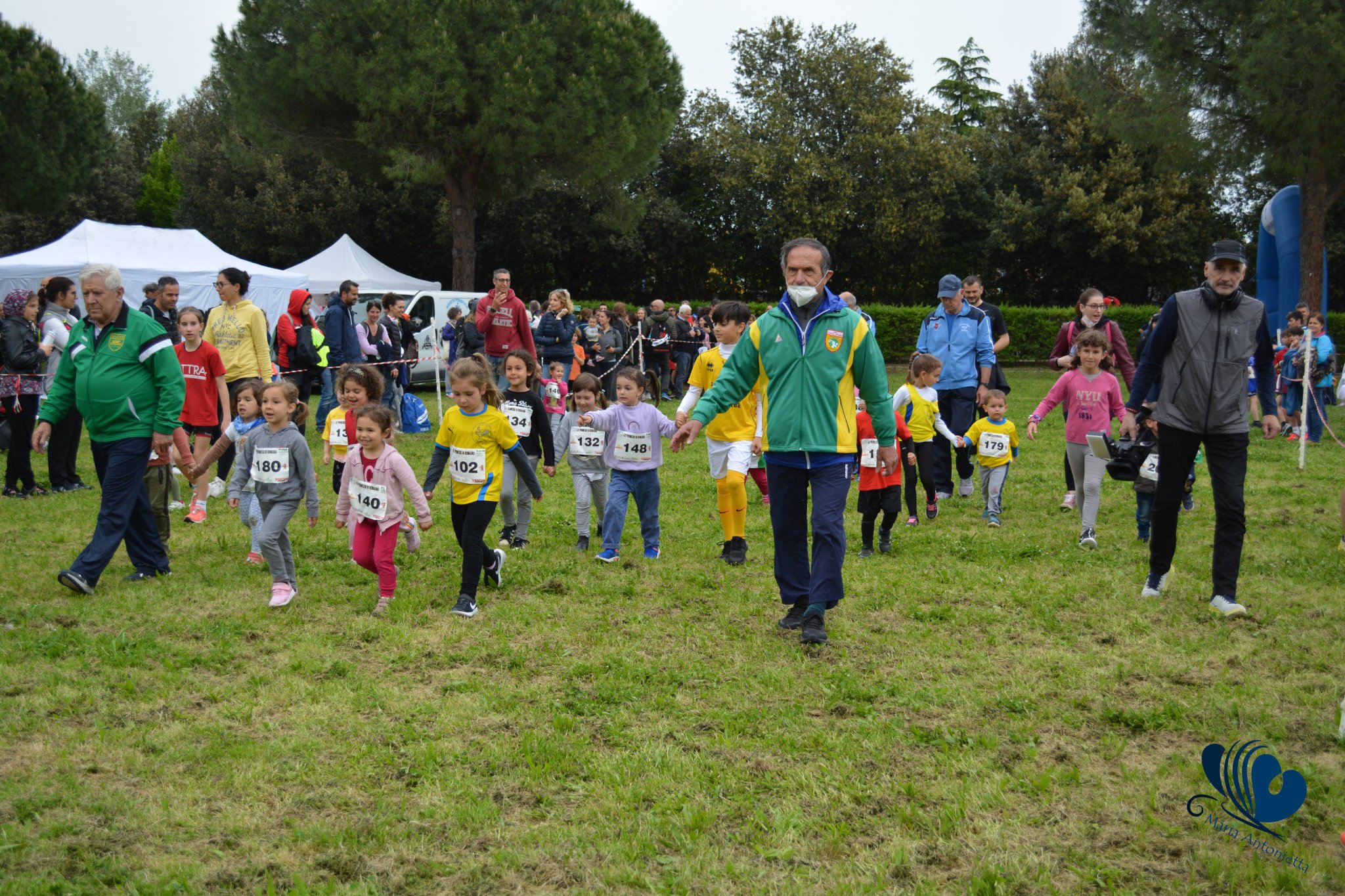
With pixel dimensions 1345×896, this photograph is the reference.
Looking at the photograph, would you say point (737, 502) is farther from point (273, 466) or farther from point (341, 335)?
point (341, 335)

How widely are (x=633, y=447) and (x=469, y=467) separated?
1.52 metres

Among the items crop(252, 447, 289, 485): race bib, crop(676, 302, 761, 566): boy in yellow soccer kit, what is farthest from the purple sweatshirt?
crop(252, 447, 289, 485): race bib

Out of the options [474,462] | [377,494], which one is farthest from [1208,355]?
[377,494]

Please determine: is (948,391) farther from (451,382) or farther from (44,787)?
(44,787)

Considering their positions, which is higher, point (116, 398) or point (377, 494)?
point (116, 398)

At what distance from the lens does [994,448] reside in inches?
375

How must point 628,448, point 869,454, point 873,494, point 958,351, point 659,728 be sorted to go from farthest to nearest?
point 958,351 < point 873,494 < point 869,454 < point 628,448 < point 659,728

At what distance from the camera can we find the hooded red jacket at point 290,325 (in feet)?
45.1

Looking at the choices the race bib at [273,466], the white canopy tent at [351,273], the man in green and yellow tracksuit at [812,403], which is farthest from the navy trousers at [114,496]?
the white canopy tent at [351,273]

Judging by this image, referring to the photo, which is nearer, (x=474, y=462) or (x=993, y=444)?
(x=474, y=462)

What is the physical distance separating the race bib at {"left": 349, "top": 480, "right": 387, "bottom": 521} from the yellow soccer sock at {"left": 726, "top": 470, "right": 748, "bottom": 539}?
255 cm

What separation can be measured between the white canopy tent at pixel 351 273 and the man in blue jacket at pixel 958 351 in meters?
18.0

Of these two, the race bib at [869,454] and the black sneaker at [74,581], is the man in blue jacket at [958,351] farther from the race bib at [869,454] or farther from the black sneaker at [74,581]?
the black sneaker at [74,581]

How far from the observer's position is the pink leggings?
266 inches
